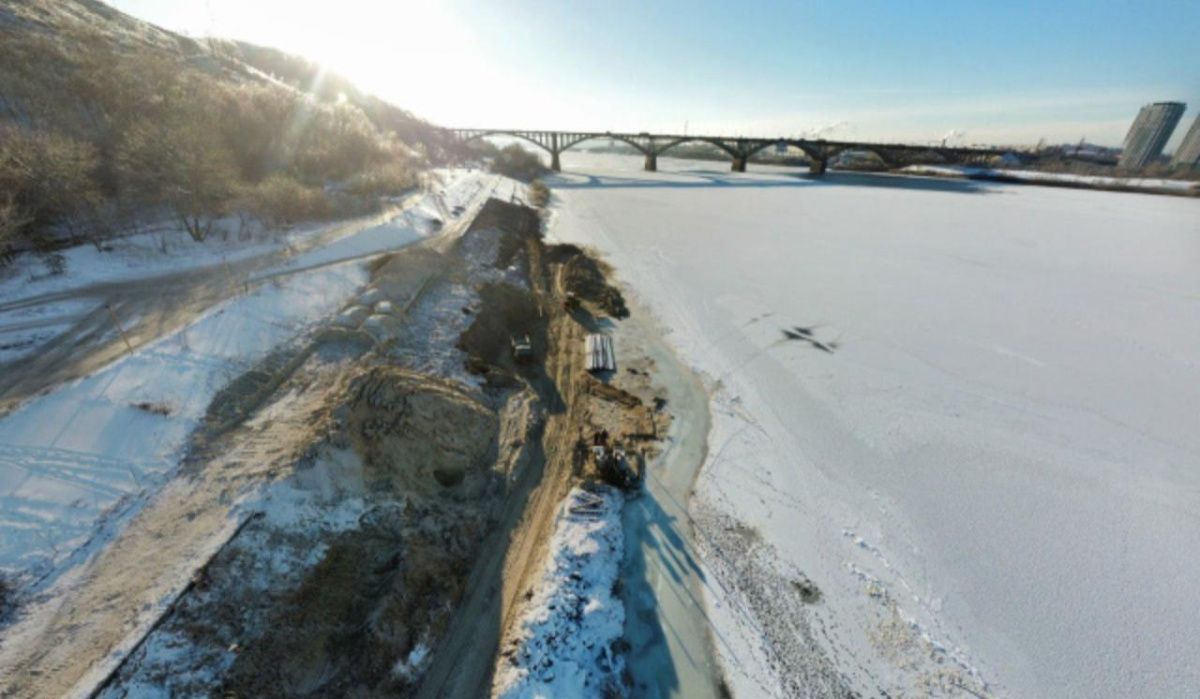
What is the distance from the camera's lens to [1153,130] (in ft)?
422

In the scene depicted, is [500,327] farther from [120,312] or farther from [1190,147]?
[1190,147]

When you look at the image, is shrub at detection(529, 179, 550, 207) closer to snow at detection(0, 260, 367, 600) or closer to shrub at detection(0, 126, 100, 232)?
shrub at detection(0, 126, 100, 232)

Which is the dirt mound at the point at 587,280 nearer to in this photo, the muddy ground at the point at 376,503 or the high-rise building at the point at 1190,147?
the muddy ground at the point at 376,503

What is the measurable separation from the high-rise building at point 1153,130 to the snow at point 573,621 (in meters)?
199

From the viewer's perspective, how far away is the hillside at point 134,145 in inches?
697

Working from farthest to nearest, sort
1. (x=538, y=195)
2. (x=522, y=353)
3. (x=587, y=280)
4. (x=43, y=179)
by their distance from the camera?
(x=538, y=195) < (x=587, y=280) < (x=522, y=353) < (x=43, y=179)

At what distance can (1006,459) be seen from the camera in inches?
541

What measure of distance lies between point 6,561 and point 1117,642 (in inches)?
866

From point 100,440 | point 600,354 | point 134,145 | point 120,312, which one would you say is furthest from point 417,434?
point 134,145

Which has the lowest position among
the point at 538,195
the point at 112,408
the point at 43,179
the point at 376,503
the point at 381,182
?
the point at 376,503

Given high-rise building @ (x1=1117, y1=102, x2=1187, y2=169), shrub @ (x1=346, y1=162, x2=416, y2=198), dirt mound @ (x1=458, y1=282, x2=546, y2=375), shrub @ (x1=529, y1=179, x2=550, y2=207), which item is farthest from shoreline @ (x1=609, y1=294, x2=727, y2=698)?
high-rise building @ (x1=1117, y1=102, x2=1187, y2=169)

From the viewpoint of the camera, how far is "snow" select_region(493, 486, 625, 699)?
8.21 meters

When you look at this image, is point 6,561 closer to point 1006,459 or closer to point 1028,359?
point 1006,459

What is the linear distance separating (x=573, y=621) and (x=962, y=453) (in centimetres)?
1339
